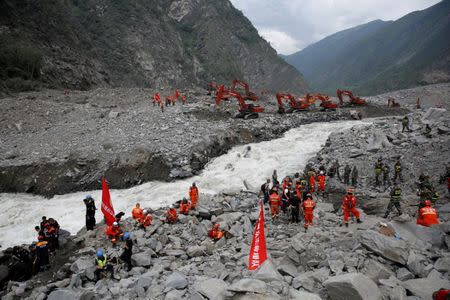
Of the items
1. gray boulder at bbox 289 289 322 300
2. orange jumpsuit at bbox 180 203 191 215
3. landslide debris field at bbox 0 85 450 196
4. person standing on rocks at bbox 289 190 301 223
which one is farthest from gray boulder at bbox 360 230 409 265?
landslide debris field at bbox 0 85 450 196

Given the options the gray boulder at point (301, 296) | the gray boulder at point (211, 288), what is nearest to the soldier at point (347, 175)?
the gray boulder at point (211, 288)

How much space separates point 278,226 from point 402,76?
377ft

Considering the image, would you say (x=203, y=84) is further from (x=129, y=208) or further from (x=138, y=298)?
(x=138, y=298)

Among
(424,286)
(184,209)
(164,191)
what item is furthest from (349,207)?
(164,191)

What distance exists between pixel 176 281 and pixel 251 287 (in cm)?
288

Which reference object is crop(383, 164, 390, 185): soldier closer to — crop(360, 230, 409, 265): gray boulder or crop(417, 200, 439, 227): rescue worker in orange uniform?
crop(417, 200, 439, 227): rescue worker in orange uniform

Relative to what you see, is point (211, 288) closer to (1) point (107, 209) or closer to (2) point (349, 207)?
(2) point (349, 207)

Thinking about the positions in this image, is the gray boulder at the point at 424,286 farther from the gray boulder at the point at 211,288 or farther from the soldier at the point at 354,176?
the soldier at the point at 354,176

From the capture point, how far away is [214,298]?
676cm

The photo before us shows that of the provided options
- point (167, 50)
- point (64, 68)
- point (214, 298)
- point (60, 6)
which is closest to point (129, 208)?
point (214, 298)

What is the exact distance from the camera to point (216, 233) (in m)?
11.6

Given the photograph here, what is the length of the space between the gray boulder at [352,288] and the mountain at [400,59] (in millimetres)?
104185

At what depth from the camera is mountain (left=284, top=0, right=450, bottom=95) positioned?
331 feet

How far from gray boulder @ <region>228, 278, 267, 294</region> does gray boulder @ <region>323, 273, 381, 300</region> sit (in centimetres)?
135
